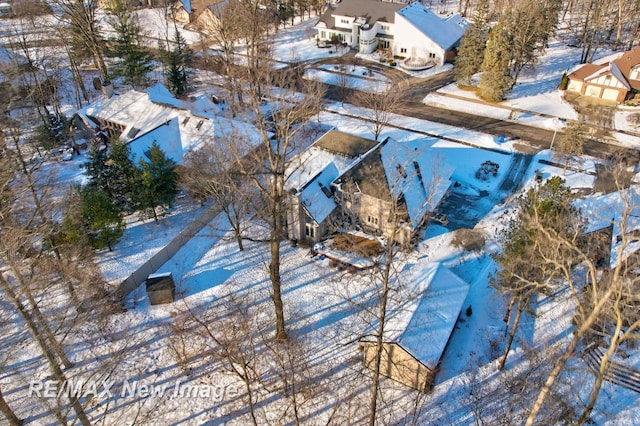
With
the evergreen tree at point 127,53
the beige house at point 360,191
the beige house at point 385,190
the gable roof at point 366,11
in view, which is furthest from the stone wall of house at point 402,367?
the gable roof at point 366,11

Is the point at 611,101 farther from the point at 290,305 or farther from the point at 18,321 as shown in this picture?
the point at 18,321

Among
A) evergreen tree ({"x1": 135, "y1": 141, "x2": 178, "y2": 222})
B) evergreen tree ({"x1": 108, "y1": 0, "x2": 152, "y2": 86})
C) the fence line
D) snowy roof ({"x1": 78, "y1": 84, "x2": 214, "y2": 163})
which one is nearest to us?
the fence line

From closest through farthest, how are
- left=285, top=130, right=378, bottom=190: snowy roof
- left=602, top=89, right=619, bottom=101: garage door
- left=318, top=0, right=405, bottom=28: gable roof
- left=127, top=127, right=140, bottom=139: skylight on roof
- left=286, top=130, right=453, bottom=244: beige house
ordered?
left=286, top=130, right=453, bottom=244: beige house → left=285, top=130, right=378, bottom=190: snowy roof → left=127, top=127, right=140, bottom=139: skylight on roof → left=602, top=89, right=619, bottom=101: garage door → left=318, top=0, right=405, bottom=28: gable roof

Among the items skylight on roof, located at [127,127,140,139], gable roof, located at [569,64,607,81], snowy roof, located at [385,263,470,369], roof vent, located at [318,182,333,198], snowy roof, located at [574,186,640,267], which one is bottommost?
snowy roof, located at [385,263,470,369]

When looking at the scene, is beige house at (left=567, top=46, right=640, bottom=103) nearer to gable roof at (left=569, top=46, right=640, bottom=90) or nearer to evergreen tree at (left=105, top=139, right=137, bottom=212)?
gable roof at (left=569, top=46, right=640, bottom=90)

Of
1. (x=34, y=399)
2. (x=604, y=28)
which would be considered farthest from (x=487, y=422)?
(x=604, y=28)

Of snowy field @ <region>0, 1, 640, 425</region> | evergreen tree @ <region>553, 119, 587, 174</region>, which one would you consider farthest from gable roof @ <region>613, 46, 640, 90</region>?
snowy field @ <region>0, 1, 640, 425</region>

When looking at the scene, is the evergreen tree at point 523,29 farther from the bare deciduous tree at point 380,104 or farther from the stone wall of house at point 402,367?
the stone wall of house at point 402,367
